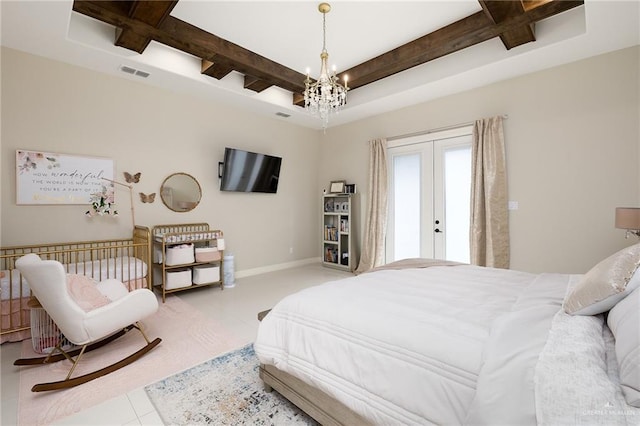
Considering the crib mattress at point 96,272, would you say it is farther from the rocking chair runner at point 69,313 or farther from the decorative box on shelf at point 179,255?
the rocking chair runner at point 69,313

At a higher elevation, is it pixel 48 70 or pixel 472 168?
pixel 48 70

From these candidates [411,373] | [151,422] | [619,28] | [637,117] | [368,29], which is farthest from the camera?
[368,29]

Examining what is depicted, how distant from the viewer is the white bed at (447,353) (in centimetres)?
86

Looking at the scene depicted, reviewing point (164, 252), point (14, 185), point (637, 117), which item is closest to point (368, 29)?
point (637, 117)

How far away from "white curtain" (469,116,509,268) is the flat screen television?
3258 mm

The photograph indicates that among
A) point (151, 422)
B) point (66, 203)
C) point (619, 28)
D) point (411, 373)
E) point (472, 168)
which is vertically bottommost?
point (151, 422)

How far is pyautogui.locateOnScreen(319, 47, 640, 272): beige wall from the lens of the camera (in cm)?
302

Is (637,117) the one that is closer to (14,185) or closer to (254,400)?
(254,400)

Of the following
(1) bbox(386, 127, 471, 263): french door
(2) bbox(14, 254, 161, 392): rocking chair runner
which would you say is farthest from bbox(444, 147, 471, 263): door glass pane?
(2) bbox(14, 254, 161, 392): rocking chair runner

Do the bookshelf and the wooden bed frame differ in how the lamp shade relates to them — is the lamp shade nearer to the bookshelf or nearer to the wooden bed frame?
the wooden bed frame

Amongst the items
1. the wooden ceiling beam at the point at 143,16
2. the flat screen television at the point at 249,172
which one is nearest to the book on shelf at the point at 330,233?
the flat screen television at the point at 249,172

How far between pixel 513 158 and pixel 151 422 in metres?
4.50

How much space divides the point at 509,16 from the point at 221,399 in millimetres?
3931

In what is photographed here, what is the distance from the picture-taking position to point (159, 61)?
11.2ft
